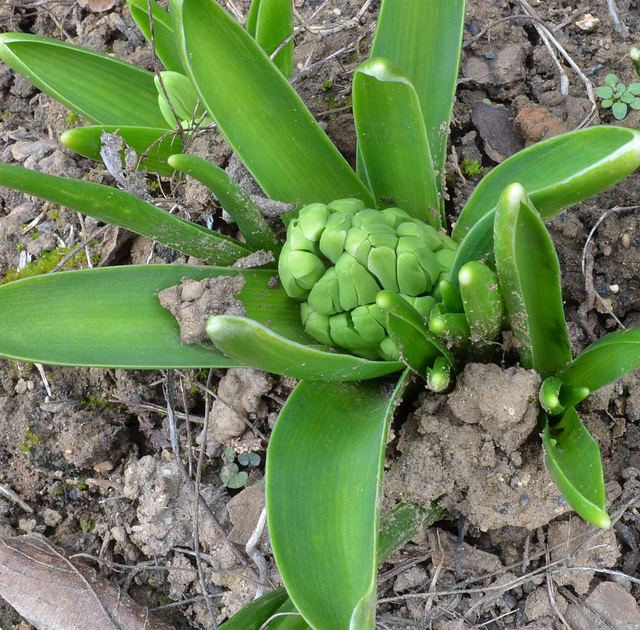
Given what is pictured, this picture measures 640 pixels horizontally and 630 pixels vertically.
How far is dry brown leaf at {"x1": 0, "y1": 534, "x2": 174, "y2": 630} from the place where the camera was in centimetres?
162

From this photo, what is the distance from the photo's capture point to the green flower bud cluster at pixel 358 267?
1259mm

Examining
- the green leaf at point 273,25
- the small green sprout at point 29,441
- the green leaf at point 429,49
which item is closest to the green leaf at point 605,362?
the green leaf at point 429,49

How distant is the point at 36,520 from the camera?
1.82 metres

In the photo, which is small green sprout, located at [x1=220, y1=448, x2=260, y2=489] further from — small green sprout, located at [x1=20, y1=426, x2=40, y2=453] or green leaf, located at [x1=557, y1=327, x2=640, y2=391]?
green leaf, located at [x1=557, y1=327, x2=640, y2=391]

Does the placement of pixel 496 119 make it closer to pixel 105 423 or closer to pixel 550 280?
pixel 550 280

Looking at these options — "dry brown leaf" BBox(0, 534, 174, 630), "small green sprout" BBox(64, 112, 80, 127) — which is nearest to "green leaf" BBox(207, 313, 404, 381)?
"dry brown leaf" BBox(0, 534, 174, 630)

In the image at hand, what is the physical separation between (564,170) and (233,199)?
720mm

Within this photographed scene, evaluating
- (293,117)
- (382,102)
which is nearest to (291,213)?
(293,117)

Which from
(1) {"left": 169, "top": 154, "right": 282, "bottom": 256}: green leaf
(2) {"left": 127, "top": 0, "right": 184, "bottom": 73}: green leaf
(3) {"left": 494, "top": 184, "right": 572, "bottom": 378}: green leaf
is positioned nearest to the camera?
(3) {"left": 494, "top": 184, "right": 572, "bottom": 378}: green leaf

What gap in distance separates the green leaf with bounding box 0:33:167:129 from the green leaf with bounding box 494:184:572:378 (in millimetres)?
1257

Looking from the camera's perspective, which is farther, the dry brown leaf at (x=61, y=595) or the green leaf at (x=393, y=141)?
the dry brown leaf at (x=61, y=595)

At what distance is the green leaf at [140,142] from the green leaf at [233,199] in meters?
0.39

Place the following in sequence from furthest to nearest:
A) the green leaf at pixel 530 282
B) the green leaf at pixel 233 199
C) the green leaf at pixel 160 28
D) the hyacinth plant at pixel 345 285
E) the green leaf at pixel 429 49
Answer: the green leaf at pixel 160 28 → the green leaf at pixel 429 49 → the green leaf at pixel 233 199 → the hyacinth plant at pixel 345 285 → the green leaf at pixel 530 282

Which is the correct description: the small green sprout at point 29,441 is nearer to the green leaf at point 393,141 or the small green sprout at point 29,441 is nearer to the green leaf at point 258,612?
the green leaf at point 258,612
